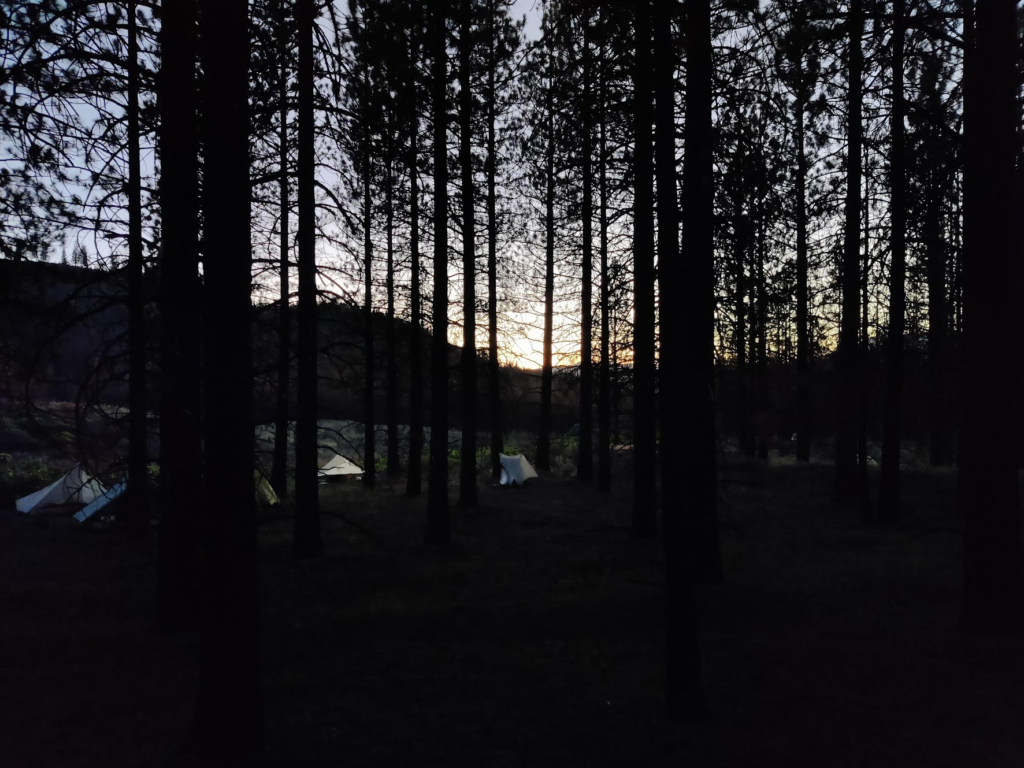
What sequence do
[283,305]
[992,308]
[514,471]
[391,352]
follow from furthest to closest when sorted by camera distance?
[514,471]
[391,352]
[283,305]
[992,308]

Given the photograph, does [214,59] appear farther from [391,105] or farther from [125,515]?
[125,515]

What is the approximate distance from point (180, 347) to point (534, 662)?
503 centimetres

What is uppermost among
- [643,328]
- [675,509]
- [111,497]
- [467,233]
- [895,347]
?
[467,233]

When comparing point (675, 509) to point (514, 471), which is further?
point (514, 471)

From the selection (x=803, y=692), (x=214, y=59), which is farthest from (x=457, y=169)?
(x=803, y=692)

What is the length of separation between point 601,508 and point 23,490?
16291 mm

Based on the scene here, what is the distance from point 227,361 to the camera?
17.9 feet

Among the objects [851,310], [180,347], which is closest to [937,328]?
[851,310]

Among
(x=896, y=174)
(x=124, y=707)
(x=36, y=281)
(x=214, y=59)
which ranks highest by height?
(x=896, y=174)

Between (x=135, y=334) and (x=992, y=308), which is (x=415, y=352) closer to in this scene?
(x=135, y=334)

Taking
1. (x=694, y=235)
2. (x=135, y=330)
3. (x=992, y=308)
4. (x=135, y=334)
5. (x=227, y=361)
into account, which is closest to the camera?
(x=227, y=361)

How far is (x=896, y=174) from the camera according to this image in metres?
14.8

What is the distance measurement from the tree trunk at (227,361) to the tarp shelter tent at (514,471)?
20.3 m

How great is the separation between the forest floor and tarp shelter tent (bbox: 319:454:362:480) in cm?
1475
